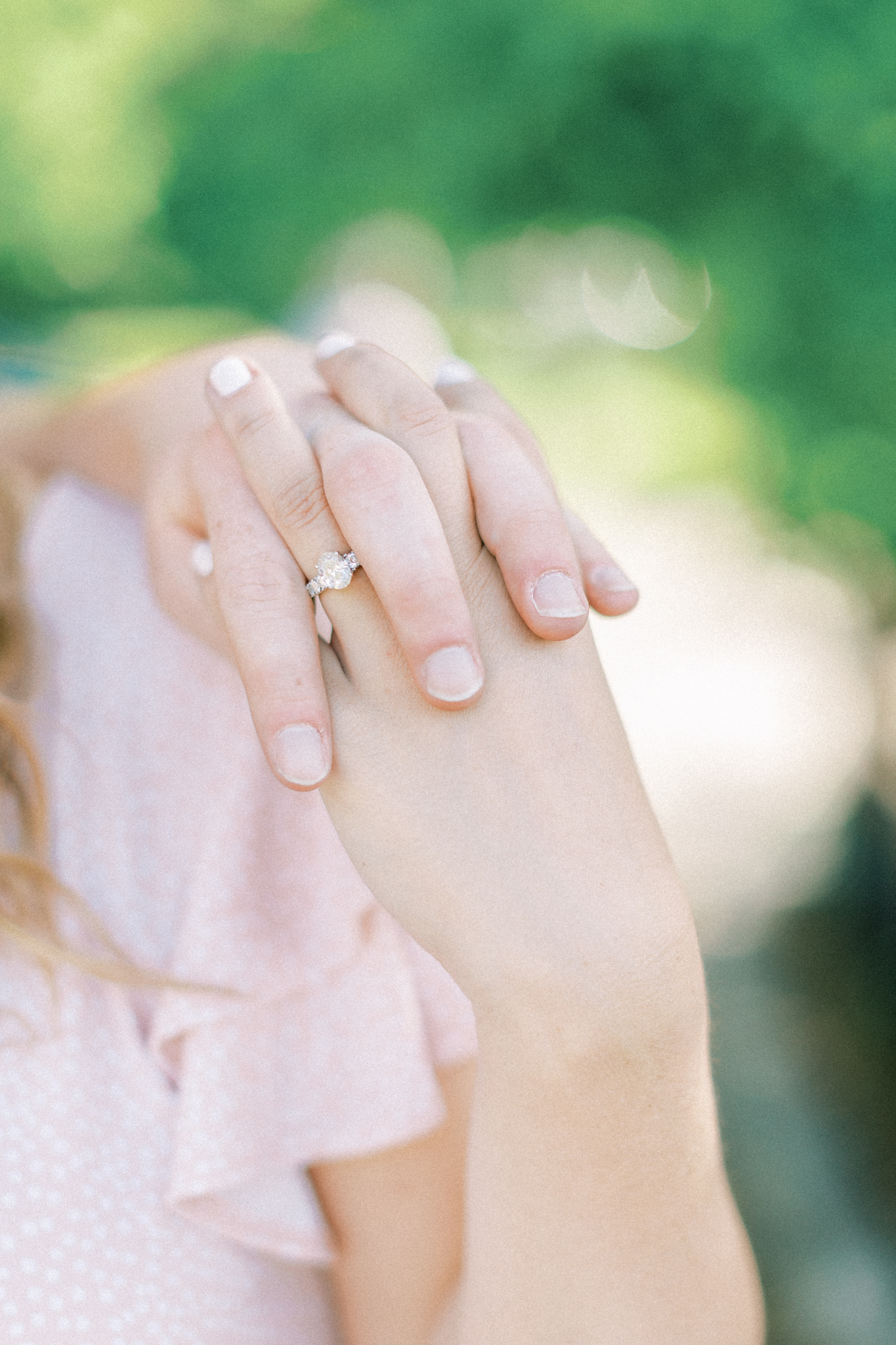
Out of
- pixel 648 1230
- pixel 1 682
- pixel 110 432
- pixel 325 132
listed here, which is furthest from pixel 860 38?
pixel 648 1230

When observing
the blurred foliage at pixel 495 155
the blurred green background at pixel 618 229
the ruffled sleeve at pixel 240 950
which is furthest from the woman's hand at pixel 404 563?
the blurred foliage at pixel 495 155

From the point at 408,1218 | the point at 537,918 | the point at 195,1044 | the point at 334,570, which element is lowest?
the point at 408,1218

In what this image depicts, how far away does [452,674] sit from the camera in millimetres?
801

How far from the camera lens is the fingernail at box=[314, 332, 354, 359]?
1.02 m

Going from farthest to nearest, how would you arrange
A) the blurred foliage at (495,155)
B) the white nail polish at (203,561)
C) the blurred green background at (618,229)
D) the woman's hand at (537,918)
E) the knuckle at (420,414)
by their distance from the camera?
the blurred foliage at (495,155)
the blurred green background at (618,229)
the white nail polish at (203,561)
the knuckle at (420,414)
the woman's hand at (537,918)

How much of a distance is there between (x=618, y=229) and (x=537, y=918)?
2.53 m

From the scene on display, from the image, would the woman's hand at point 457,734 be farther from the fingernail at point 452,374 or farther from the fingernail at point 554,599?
the fingernail at point 452,374

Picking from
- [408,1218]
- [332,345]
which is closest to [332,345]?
[332,345]

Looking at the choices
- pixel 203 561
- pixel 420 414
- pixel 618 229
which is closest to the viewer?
pixel 420 414

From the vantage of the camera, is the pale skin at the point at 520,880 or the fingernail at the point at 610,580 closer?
the pale skin at the point at 520,880

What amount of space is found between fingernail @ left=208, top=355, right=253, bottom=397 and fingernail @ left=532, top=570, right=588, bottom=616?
360 mm

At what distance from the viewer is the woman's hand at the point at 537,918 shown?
0.80 metres

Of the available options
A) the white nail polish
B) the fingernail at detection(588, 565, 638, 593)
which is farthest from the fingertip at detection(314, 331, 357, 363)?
the fingernail at detection(588, 565, 638, 593)

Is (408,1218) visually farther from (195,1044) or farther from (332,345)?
(332,345)
